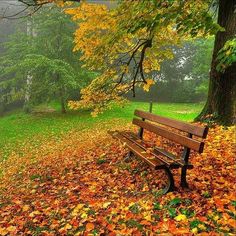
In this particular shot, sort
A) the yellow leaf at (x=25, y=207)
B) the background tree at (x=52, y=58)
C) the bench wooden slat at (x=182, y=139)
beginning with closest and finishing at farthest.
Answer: the bench wooden slat at (x=182, y=139) → the yellow leaf at (x=25, y=207) → the background tree at (x=52, y=58)

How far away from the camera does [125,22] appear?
21.6 feet

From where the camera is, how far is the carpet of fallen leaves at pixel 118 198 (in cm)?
430

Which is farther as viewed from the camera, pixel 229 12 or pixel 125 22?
pixel 229 12

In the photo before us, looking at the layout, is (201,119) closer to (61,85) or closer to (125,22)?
(125,22)

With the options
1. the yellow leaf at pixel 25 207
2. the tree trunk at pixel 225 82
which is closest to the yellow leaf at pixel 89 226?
the yellow leaf at pixel 25 207

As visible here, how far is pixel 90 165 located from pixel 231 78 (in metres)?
4.08

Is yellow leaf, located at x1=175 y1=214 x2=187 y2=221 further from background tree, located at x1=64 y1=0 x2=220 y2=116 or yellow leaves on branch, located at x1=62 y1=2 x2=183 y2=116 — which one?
yellow leaves on branch, located at x1=62 y1=2 x2=183 y2=116

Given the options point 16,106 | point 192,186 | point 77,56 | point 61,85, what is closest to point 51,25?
point 77,56

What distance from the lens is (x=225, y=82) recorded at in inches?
323

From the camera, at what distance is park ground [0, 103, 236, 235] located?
14.2ft

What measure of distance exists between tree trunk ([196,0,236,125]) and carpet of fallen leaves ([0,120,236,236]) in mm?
534

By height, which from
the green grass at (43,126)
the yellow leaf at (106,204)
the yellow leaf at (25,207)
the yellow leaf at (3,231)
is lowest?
the green grass at (43,126)

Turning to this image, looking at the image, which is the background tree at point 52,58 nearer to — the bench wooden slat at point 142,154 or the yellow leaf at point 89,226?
the bench wooden slat at point 142,154

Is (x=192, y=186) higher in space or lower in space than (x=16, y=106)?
higher
